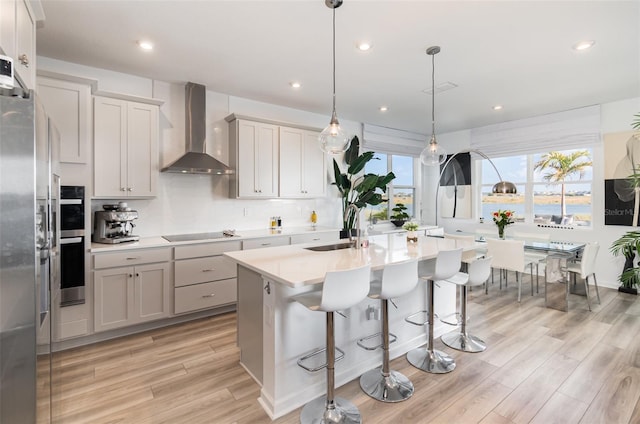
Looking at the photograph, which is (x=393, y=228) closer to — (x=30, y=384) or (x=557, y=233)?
(x=557, y=233)

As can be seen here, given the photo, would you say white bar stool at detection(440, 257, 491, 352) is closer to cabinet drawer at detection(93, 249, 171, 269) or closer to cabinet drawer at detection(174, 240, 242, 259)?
cabinet drawer at detection(174, 240, 242, 259)

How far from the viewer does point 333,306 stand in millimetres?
1797

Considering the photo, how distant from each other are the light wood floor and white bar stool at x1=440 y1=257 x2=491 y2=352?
0.09 m

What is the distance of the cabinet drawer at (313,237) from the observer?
13.7 ft

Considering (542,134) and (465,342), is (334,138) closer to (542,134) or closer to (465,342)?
(465,342)

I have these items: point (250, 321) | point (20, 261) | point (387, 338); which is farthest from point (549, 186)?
point (20, 261)

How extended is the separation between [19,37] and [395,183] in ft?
18.8

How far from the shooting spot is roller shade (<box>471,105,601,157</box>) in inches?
186

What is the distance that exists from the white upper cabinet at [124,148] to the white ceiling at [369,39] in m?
0.50

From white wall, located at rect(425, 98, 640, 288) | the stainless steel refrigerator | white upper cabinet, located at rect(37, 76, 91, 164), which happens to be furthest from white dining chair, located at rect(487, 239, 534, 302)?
white upper cabinet, located at rect(37, 76, 91, 164)

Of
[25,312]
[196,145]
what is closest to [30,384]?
[25,312]

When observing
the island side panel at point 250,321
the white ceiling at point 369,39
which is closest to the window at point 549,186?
the white ceiling at point 369,39

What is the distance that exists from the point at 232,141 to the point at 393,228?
3467mm

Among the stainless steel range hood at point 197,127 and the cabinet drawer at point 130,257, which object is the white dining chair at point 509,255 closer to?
the stainless steel range hood at point 197,127
